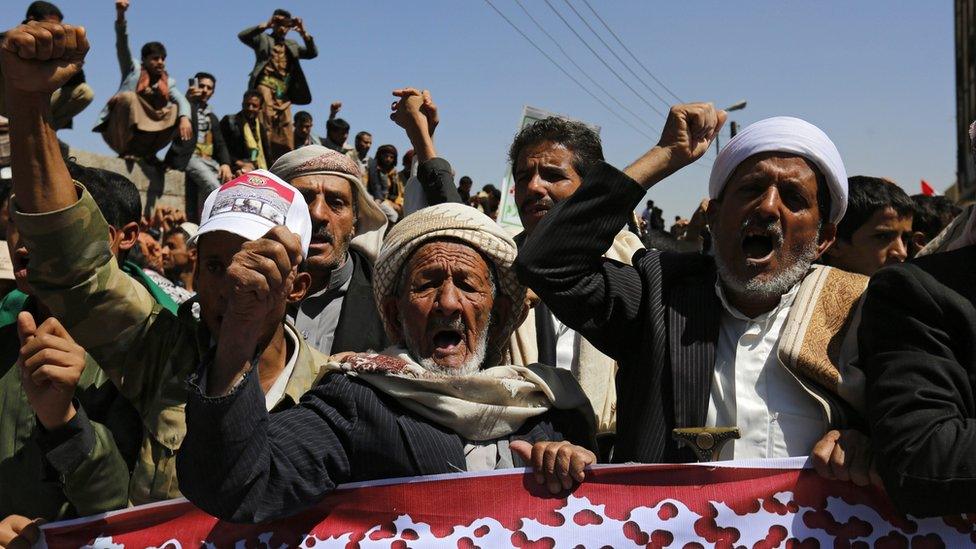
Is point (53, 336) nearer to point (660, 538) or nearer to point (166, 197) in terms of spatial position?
point (660, 538)

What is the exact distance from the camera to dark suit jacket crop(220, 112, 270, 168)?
36.7 ft

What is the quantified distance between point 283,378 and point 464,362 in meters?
0.51

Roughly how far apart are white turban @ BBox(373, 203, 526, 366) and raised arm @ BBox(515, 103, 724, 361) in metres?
0.30

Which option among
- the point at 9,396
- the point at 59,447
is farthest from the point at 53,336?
the point at 9,396

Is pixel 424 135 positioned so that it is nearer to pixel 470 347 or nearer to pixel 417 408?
pixel 470 347

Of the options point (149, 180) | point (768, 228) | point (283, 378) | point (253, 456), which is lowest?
point (253, 456)

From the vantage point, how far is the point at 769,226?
2.58 m

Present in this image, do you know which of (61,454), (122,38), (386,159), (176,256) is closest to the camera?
(61,454)

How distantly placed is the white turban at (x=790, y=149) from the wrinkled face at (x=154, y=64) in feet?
30.2

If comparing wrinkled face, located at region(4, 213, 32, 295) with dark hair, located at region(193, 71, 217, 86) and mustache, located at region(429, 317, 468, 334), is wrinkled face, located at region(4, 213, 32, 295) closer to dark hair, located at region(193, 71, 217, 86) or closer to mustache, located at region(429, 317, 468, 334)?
mustache, located at region(429, 317, 468, 334)

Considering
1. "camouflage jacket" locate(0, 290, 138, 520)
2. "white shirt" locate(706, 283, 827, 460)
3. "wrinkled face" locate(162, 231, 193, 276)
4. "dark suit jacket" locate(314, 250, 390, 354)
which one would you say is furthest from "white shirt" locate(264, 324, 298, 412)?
"wrinkled face" locate(162, 231, 193, 276)

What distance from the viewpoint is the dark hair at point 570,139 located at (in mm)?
3854

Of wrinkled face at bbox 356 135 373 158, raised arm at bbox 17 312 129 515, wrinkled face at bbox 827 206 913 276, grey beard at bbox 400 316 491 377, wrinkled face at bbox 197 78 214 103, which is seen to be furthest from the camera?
wrinkled face at bbox 356 135 373 158

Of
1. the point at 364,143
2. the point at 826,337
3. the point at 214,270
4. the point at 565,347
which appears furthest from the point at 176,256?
the point at 364,143
